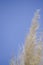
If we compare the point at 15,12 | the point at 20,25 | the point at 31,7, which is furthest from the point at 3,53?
the point at 31,7

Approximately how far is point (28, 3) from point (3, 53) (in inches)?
46.5

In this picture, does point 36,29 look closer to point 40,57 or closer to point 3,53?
point 40,57

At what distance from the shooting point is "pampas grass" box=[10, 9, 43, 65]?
1032 millimetres

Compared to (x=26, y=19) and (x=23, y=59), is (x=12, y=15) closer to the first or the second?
(x=26, y=19)

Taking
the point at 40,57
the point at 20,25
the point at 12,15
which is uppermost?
the point at 12,15

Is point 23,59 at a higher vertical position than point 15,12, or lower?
lower

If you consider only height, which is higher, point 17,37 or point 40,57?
point 17,37

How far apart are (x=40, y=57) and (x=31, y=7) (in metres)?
2.33

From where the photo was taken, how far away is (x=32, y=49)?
3.37ft

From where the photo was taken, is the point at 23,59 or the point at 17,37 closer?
the point at 23,59

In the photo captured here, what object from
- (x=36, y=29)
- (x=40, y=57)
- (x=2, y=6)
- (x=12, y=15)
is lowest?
(x=40, y=57)

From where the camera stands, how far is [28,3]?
129 inches

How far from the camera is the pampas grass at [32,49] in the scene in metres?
1.03

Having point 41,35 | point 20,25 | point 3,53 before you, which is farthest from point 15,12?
point 41,35
